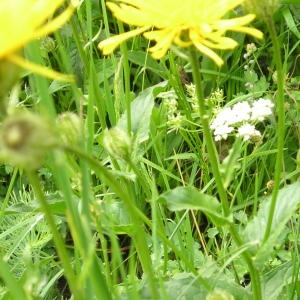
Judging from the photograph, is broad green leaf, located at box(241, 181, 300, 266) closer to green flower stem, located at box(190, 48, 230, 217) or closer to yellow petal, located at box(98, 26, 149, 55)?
green flower stem, located at box(190, 48, 230, 217)

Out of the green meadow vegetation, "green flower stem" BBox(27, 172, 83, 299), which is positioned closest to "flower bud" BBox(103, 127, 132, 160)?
the green meadow vegetation

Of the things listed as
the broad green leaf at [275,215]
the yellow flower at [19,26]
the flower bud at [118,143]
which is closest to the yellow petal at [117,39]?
the flower bud at [118,143]

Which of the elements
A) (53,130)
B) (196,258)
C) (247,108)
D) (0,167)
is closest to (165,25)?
(53,130)

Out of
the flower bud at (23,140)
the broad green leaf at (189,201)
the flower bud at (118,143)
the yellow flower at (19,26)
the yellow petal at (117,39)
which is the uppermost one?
the yellow flower at (19,26)

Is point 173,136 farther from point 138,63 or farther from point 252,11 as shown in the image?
point 252,11

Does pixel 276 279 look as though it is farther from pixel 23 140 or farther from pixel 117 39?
pixel 23 140

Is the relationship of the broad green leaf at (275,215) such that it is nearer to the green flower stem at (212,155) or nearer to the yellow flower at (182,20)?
the green flower stem at (212,155)

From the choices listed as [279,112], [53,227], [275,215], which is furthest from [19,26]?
[275,215]
